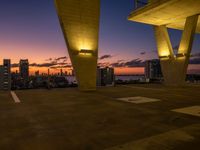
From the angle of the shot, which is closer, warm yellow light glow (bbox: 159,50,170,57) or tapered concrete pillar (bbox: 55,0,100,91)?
tapered concrete pillar (bbox: 55,0,100,91)

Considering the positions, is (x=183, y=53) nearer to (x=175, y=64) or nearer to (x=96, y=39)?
(x=175, y=64)

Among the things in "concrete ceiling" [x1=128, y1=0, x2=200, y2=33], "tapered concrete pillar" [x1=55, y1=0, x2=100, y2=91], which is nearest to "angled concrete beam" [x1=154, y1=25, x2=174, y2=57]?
"concrete ceiling" [x1=128, y1=0, x2=200, y2=33]

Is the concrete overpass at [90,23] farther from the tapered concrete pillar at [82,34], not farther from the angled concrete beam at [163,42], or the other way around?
the angled concrete beam at [163,42]

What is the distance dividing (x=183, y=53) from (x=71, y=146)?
2140cm

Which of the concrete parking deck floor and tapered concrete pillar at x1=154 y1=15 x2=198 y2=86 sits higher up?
tapered concrete pillar at x1=154 y1=15 x2=198 y2=86

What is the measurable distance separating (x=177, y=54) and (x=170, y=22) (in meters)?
4.47

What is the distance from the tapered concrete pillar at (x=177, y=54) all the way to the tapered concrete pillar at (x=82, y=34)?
11.6 meters

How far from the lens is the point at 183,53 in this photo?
2164cm

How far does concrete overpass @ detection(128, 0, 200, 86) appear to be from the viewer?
1827cm

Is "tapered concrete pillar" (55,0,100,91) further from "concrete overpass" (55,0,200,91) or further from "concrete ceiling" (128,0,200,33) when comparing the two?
"concrete ceiling" (128,0,200,33)

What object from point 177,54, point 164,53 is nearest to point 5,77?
point 164,53

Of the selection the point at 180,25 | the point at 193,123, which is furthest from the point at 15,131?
the point at 180,25

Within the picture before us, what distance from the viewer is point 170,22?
909 inches

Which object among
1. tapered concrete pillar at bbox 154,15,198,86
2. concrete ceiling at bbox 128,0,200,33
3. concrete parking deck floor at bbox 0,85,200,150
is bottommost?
concrete parking deck floor at bbox 0,85,200,150
